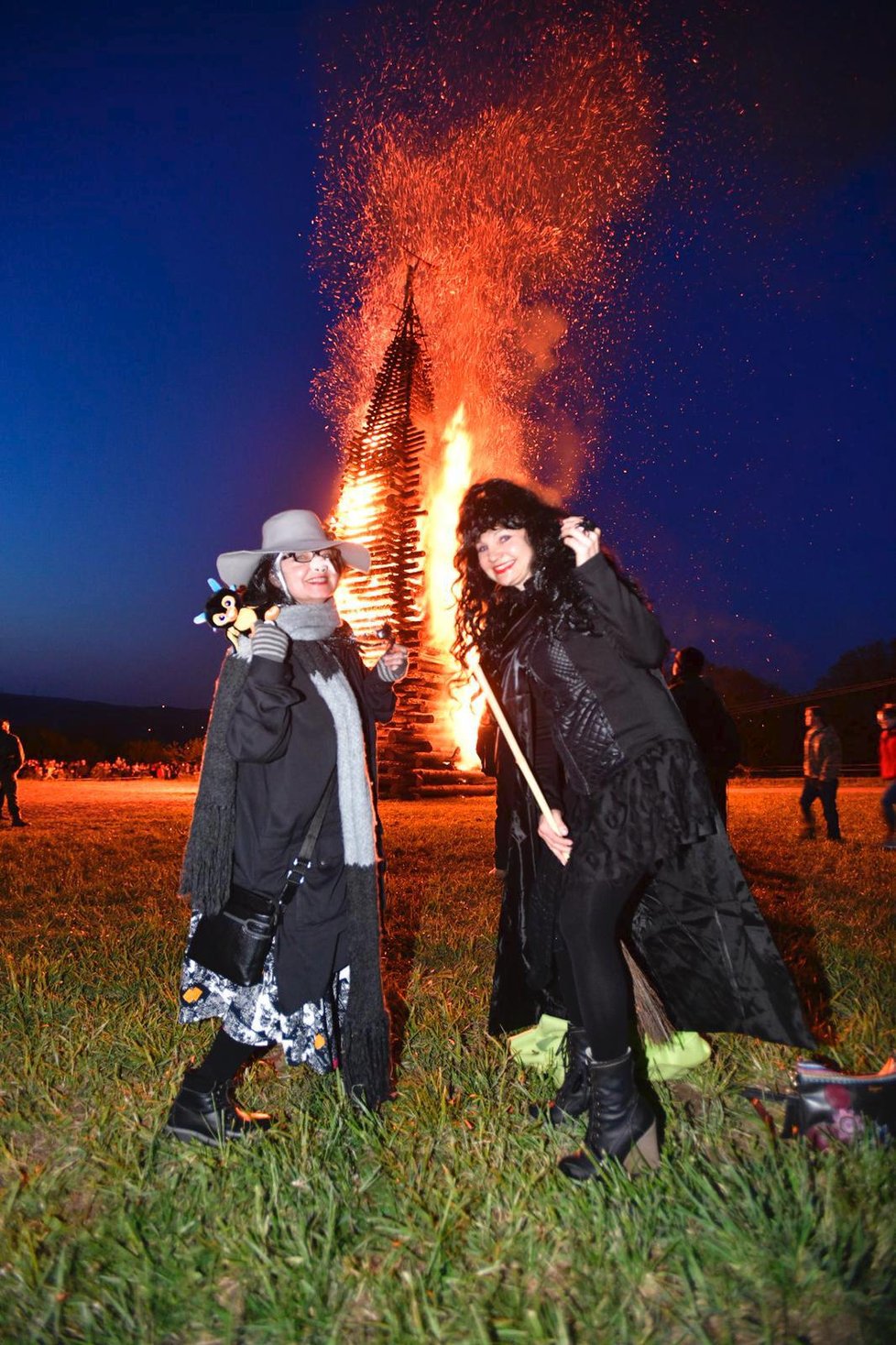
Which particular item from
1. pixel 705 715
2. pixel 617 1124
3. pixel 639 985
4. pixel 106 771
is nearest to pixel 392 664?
pixel 639 985

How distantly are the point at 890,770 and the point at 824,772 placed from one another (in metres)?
0.92

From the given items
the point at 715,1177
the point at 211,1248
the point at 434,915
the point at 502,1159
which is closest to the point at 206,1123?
the point at 211,1248

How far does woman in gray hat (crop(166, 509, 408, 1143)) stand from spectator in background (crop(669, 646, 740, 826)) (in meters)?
4.96

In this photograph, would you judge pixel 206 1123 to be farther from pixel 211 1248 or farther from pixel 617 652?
pixel 617 652

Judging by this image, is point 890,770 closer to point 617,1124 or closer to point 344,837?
point 617,1124

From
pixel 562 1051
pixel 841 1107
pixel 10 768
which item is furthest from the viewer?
pixel 10 768

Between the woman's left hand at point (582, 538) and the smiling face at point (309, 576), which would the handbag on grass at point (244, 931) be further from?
the woman's left hand at point (582, 538)

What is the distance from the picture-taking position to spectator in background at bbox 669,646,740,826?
25.1 ft

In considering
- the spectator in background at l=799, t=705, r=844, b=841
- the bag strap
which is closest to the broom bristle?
the bag strap

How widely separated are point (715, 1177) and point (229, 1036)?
1784 mm

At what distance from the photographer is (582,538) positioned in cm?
280

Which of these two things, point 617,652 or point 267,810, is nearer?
point 617,652

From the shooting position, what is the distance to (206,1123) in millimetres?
3021

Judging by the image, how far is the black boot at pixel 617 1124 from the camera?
269 centimetres
